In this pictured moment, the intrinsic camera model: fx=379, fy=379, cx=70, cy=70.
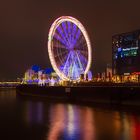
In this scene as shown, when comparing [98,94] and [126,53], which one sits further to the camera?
[126,53]

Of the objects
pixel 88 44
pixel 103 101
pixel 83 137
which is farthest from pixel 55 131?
pixel 88 44

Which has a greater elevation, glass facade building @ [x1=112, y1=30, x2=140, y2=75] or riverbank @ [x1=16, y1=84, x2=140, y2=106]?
glass facade building @ [x1=112, y1=30, x2=140, y2=75]

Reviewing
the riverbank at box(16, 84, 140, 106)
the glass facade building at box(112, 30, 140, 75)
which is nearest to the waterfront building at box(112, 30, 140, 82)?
the glass facade building at box(112, 30, 140, 75)

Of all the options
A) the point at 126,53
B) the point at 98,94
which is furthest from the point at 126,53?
the point at 98,94

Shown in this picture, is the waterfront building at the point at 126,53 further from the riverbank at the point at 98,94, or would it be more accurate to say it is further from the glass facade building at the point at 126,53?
the riverbank at the point at 98,94

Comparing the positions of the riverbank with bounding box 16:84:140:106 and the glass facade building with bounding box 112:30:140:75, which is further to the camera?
the glass facade building with bounding box 112:30:140:75

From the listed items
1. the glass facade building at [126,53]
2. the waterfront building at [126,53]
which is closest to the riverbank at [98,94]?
the waterfront building at [126,53]

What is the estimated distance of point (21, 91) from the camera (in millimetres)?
114125

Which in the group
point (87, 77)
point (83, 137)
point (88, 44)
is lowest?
point (83, 137)

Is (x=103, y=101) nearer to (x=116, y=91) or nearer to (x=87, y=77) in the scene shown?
(x=116, y=91)

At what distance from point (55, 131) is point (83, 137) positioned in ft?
11.0

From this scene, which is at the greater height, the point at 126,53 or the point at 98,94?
the point at 126,53

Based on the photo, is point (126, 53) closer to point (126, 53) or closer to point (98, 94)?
point (126, 53)

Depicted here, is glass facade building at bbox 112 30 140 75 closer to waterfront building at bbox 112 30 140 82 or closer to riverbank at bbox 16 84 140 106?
waterfront building at bbox 112 30 140 82
